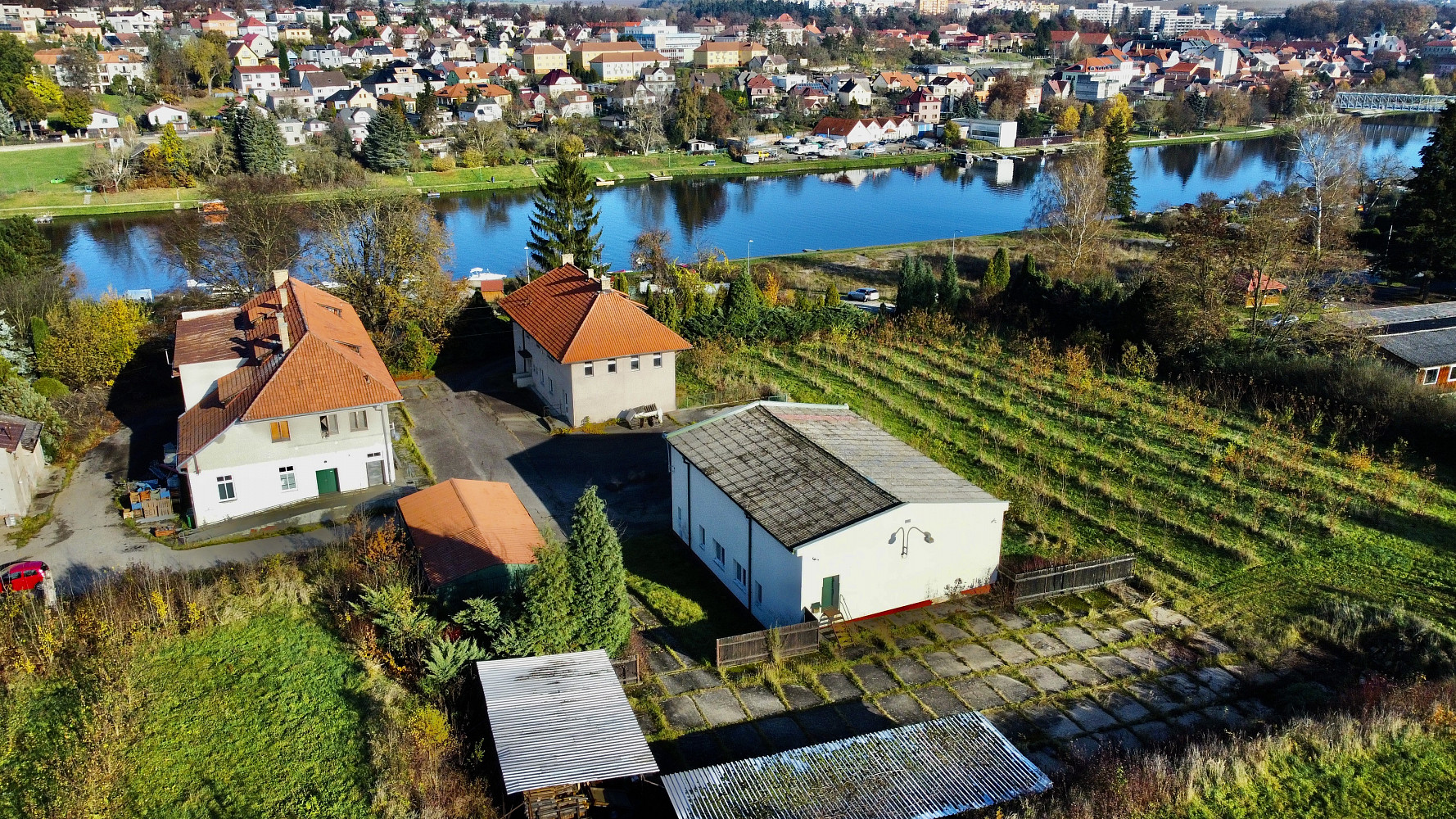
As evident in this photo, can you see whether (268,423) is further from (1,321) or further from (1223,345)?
(1223,345)

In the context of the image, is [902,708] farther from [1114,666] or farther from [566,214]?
[566,214]

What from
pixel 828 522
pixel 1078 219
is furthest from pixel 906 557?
pixel 1078 219

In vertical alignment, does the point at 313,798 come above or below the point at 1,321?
below

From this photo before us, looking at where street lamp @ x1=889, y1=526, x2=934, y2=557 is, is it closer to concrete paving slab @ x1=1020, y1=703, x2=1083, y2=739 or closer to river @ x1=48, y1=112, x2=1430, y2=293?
concrete paving slab @ x1=1020, y1=703, x2=1083, y2=739

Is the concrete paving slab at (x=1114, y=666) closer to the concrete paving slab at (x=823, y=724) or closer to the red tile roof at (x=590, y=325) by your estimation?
the concrete paving slab at (x=823, y=724)

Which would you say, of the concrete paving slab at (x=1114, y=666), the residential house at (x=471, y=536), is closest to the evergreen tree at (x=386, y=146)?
the residential house at (x=471, y=536)

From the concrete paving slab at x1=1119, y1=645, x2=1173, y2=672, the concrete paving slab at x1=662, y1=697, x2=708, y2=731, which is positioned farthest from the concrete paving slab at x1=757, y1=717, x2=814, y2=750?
the concrete paving slab at x1=1119, y1=645, x2=1173, y2=672

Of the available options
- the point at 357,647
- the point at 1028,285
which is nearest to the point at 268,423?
the point at 357,647
